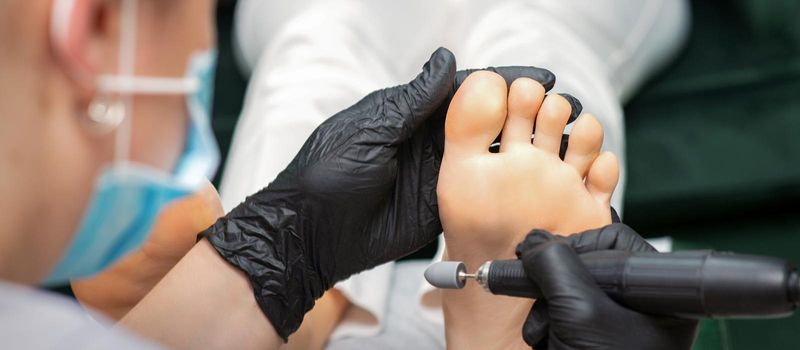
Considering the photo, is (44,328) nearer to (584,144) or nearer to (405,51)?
(584,144)

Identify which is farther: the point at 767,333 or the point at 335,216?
the point at 767,333

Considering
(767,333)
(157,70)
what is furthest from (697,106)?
(157,70)

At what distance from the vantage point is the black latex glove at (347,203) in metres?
0.95

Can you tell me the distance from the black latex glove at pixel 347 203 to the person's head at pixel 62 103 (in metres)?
0.26

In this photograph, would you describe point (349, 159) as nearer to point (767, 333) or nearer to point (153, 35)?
point (153, 35)

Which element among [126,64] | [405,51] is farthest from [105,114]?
[405,51]

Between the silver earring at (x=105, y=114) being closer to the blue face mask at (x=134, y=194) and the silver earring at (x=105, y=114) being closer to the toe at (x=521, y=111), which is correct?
the blue face mask at (x=134, y=194)

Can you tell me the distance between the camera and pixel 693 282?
718 millimetres

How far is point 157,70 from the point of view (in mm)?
702

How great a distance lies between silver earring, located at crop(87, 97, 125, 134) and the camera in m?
0.67

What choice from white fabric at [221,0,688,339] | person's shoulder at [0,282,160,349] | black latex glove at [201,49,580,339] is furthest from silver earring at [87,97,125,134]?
white fabric at [221,0,688,339]

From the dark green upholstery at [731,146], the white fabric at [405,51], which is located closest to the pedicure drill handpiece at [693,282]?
the white fabric at [405,51]

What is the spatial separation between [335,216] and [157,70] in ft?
1.03

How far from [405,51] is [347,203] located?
0.50m
